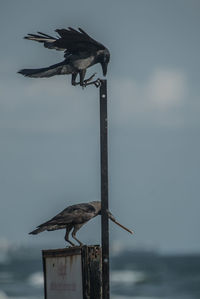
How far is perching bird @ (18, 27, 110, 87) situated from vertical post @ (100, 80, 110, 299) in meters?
0.67

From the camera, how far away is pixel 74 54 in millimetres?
12359

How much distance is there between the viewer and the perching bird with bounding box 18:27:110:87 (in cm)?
1220

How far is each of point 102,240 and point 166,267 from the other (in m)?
81.5

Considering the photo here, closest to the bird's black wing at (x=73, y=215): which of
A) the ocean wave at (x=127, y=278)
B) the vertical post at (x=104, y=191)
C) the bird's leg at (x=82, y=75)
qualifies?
the vertical post at (x=104, y=191)

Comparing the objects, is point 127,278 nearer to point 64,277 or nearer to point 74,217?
point 74,217

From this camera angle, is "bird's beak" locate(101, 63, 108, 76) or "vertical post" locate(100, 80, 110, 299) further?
"bird's beak" locate(101, 63, 108, 76)

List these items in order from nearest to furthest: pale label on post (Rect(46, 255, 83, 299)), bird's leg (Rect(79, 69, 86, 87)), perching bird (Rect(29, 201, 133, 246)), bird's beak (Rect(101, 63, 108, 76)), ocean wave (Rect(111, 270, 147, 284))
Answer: pale label on post (Rect(46, 255, 83, 299))
perching bird (Rect(29, 201, 133, 246))
bird's leg (Rect(79, 69, 86, 87))
bird's beak (Rect(101, 63, 108, 76))
ocean wave (Rect(111, 270, 147, 284))

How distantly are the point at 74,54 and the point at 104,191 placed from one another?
1.89m

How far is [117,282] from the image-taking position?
63031mm

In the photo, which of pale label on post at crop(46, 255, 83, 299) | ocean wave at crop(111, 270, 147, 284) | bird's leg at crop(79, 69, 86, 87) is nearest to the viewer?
pale label on post at crop(46, 255, 83, 299)

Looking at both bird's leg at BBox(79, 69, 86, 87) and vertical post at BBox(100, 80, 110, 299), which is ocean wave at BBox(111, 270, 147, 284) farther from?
vertical post at BBox(100, 80, 110, 299)

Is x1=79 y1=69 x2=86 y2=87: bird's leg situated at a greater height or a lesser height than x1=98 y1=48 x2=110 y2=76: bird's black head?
lesser

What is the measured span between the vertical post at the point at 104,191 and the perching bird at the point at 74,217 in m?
0.45

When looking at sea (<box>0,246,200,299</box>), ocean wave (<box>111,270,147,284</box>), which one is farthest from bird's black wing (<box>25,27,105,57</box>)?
ocean wave (<box>111,270,147,284</box>)
